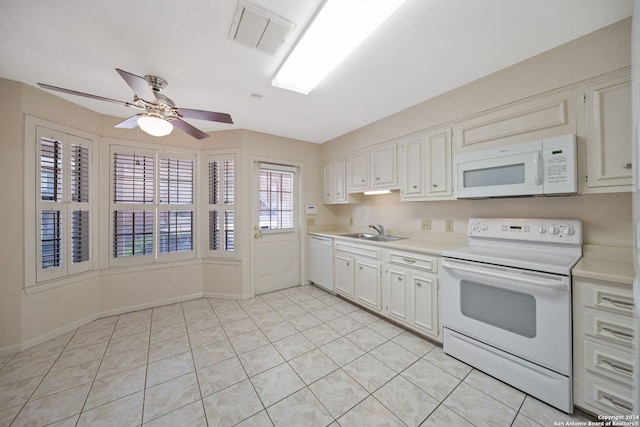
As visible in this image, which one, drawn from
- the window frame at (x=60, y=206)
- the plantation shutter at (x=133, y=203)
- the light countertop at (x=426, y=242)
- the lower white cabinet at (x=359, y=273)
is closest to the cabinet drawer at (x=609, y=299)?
the light countertop at (x=426, y=242)

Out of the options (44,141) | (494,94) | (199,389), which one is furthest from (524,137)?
(44,141)

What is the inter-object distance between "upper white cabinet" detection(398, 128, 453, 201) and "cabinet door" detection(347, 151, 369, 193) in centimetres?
53

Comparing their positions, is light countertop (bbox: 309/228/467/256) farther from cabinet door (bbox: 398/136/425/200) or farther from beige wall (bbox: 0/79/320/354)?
beige wall (bbox: 0/79/320/354)

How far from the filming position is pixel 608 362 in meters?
1.30

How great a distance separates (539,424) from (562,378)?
0.31m

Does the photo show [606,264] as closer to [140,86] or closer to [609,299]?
[609,299]

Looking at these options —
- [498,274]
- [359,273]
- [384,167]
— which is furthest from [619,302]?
[384,167]

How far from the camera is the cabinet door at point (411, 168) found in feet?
8.27

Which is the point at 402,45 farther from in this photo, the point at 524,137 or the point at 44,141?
the point at 44,141

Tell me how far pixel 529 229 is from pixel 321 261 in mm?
2469

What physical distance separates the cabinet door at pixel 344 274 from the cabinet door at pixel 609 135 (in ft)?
7.40

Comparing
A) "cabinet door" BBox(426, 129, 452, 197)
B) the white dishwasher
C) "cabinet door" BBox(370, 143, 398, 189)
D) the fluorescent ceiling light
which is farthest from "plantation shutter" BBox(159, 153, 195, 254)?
"cabinet door" BBox(426, 129, 452, 197)

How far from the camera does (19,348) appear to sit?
6.78 feet

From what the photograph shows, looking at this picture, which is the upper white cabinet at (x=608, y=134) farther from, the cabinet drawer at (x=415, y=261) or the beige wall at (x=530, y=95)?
Result: the cabinet drawer at (x=415, y=261)
